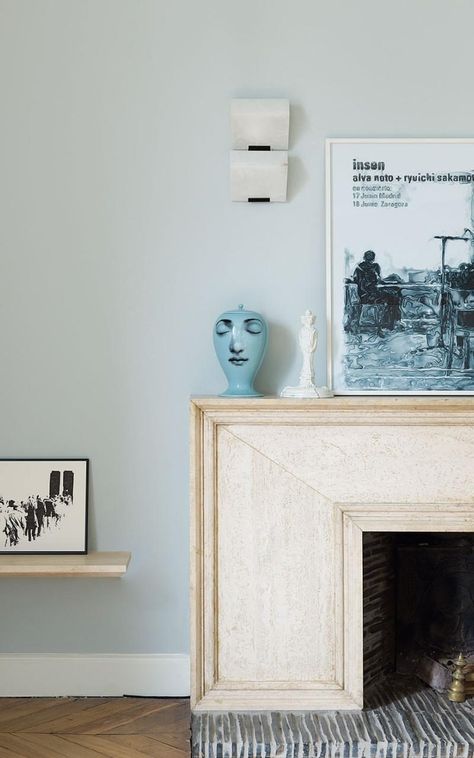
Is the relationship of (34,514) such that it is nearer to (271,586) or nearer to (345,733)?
(271,586)

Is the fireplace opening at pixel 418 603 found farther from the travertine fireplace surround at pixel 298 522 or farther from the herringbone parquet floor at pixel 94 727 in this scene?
the herringbone parquet floor at pixel 94 727

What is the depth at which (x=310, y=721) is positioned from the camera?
222cm

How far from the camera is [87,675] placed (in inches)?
101

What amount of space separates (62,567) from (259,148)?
1456 millimetres

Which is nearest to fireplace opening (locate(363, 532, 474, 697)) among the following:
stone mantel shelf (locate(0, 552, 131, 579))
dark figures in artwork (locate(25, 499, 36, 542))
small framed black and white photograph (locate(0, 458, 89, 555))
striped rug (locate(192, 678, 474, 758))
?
striped rug (locate(192, 678, 474, 758))

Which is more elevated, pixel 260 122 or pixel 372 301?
pixel 260 122

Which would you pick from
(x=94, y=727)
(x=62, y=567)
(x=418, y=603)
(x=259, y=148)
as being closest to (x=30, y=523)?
(x=62, y=567)

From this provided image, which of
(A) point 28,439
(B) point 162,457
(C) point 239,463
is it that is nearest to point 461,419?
(C) point 239,463

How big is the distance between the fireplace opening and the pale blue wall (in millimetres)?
633

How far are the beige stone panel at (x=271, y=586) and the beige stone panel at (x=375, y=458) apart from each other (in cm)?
10

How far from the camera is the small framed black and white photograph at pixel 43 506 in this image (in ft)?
8.28

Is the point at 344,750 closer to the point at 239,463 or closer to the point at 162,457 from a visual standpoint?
the point at 239,463

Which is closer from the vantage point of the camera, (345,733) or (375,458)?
(345,733)

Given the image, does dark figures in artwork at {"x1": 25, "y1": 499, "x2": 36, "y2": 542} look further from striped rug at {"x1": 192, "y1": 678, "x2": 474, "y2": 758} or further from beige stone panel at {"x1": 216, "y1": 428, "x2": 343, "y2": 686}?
striped rug at {"x1": 192, "y1": 678, "x2": 474, "y2": 758}
